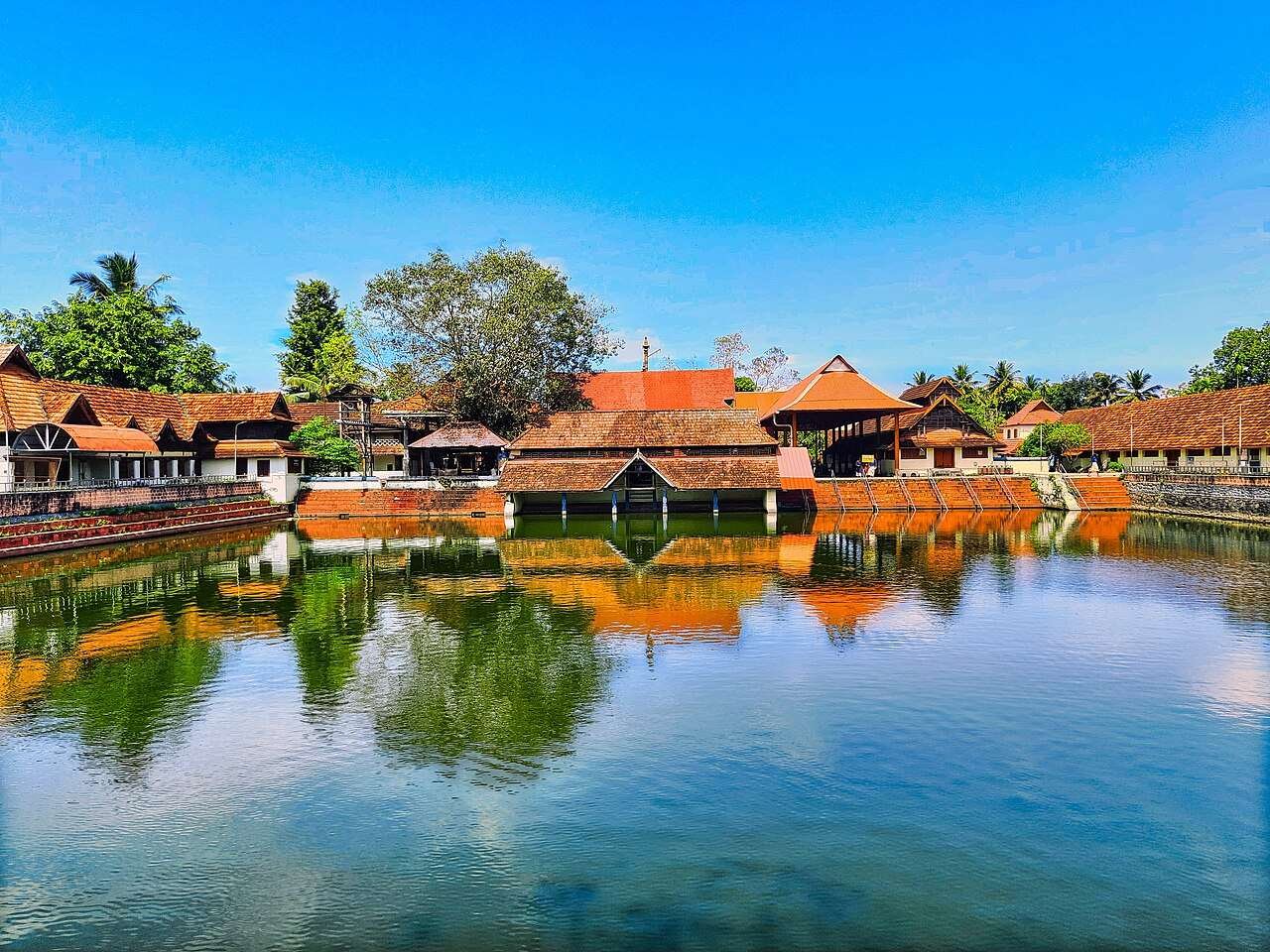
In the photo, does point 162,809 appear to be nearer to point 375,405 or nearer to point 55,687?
point 55,687

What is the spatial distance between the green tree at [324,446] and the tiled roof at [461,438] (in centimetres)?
520

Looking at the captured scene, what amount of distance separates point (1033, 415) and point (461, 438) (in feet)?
152

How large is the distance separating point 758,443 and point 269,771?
28148mm

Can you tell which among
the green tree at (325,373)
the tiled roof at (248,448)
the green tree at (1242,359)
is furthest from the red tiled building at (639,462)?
the green tree at (1242,359)

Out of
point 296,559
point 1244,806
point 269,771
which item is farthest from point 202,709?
point 296,559

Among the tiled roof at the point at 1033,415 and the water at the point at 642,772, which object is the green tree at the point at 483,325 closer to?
the water at the point at 642,772

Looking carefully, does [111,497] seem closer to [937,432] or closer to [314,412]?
[314,412]

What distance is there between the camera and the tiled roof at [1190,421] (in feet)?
123

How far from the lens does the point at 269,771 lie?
7.45 metres

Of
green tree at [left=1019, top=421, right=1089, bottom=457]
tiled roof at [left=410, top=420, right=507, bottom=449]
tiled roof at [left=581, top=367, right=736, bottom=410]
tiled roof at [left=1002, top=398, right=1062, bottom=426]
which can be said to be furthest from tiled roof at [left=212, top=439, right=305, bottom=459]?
tiled roof at [left=1002, top=398, right=1062, bottom=426]

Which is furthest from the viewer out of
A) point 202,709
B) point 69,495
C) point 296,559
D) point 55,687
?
point 69,495

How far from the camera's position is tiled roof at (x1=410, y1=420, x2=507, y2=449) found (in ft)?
120

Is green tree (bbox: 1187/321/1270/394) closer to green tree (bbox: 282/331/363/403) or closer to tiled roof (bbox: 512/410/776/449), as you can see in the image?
tiled roof (bbox: 512/410/776/449)

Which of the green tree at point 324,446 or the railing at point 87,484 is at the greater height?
the green tree at point 324,446
